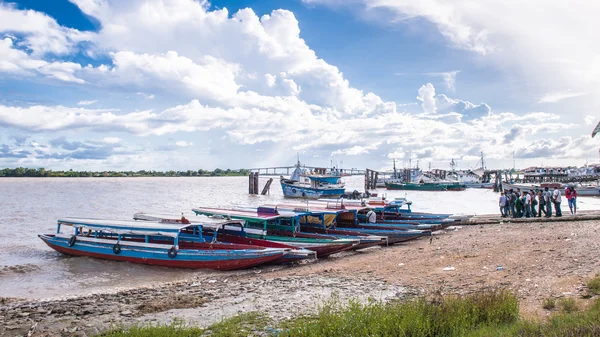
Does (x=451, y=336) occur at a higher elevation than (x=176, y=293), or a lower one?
higher

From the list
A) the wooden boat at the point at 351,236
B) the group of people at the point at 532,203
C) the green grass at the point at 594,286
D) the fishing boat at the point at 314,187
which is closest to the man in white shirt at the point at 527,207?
the group of people at the point at 532,203

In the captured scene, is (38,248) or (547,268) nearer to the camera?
(547,268)

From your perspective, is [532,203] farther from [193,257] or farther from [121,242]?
[121,242]

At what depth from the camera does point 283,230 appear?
59.4ft

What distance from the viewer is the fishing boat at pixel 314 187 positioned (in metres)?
57.1

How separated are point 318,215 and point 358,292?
9834 mm

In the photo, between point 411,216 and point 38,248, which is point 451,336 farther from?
point 38,248

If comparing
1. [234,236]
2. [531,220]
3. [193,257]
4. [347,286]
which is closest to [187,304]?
[347,286]

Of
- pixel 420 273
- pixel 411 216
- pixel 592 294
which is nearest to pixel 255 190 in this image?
pixel 411 216

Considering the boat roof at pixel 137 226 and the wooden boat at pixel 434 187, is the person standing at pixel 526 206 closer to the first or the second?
the boat roof at pixel 137 226

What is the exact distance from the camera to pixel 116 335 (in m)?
6.00

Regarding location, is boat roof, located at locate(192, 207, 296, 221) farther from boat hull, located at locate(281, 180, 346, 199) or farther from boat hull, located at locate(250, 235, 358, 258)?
boat hull, located at locate(281, 180, 346, 199)

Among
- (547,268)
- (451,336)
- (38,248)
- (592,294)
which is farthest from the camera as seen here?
(38,248)

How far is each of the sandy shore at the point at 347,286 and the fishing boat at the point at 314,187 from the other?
41648 mm
